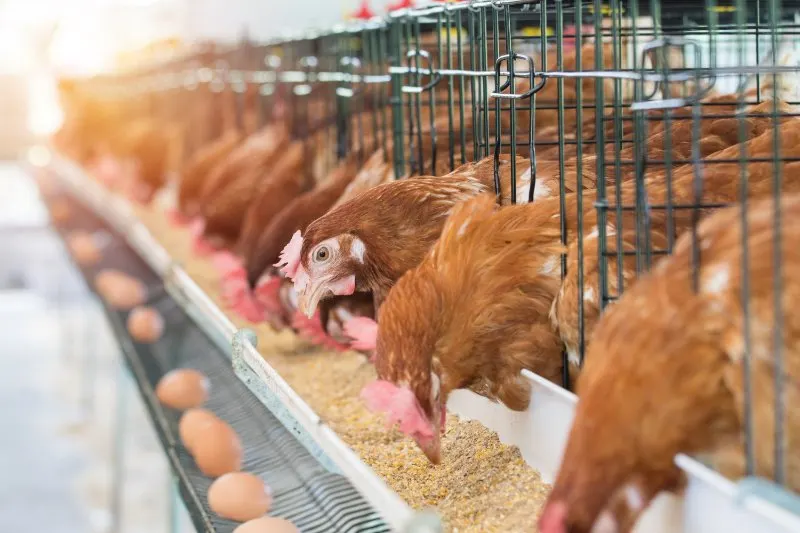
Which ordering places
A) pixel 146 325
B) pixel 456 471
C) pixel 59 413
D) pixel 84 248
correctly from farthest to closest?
pixel 59 413 < pixel 84 248 < pixel 146 325 < pixel 456 471

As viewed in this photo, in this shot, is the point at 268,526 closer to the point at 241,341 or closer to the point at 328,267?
the point at 241,341

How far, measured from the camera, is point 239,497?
138 cm

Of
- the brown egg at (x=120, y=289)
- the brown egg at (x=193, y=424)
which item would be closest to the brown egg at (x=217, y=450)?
the brown egg at (x=193, y=424)

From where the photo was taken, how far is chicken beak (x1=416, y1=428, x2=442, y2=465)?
1174 mm

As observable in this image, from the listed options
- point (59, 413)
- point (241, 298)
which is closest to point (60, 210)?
point (59, 413)

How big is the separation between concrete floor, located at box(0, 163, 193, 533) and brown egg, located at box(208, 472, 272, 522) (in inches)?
8.7

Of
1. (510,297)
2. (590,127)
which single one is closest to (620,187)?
(510,297)

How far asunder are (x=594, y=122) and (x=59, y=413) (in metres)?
3.28

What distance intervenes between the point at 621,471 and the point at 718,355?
0.12 metres

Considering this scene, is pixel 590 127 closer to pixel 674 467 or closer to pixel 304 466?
pixel 304 466

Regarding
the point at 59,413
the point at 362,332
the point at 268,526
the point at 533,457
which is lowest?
the point at 59,413

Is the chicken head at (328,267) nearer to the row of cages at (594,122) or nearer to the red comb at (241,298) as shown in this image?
the row of cages at (594,122)

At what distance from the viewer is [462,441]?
1.27 meters

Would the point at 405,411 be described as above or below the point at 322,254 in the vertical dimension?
below
